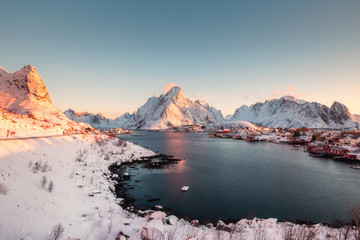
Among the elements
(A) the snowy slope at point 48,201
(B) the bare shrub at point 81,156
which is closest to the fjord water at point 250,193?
(A) the snowy slope at point 48,201

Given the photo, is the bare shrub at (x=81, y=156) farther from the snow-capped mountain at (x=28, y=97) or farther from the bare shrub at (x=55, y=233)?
the snow-capped mountain at (x=28, y=97)

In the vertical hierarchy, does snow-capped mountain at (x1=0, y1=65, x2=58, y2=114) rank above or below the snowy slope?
above

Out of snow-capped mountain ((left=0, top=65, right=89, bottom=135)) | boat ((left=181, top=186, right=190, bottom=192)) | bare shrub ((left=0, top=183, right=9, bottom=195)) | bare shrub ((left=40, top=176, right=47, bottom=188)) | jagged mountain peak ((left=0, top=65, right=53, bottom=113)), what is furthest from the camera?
jagged mountain peak ((left=0, top=65, right=53, bottom=113))

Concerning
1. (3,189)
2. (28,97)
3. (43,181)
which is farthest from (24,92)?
(3,189)

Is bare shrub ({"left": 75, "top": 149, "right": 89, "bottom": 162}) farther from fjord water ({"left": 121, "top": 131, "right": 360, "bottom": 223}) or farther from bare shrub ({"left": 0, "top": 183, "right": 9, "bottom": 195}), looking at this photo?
bare shrub ({"left": 0, "top": 183, "right": 9, "bottom": 195})

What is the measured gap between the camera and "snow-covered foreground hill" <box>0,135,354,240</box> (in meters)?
8.95

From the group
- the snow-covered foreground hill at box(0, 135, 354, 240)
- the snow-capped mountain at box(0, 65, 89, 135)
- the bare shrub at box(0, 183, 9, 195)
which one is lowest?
the snow-covered foreground hill at box(0, 135, 354, 240)

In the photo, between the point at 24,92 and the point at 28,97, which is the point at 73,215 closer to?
the point at 28,97

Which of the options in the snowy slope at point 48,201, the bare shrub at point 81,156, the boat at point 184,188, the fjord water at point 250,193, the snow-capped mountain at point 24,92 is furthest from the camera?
the snow-capped mountain at point 24,92

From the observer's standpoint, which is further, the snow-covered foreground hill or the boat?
the boat

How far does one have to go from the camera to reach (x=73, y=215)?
11.9 metres

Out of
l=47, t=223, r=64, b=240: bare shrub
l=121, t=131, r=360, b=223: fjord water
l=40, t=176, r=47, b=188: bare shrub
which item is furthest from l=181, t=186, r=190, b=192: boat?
l=47, t=223, r=64, b=240: bare shrub

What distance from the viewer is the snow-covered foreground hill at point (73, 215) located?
352 inches

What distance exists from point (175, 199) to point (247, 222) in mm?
8753
